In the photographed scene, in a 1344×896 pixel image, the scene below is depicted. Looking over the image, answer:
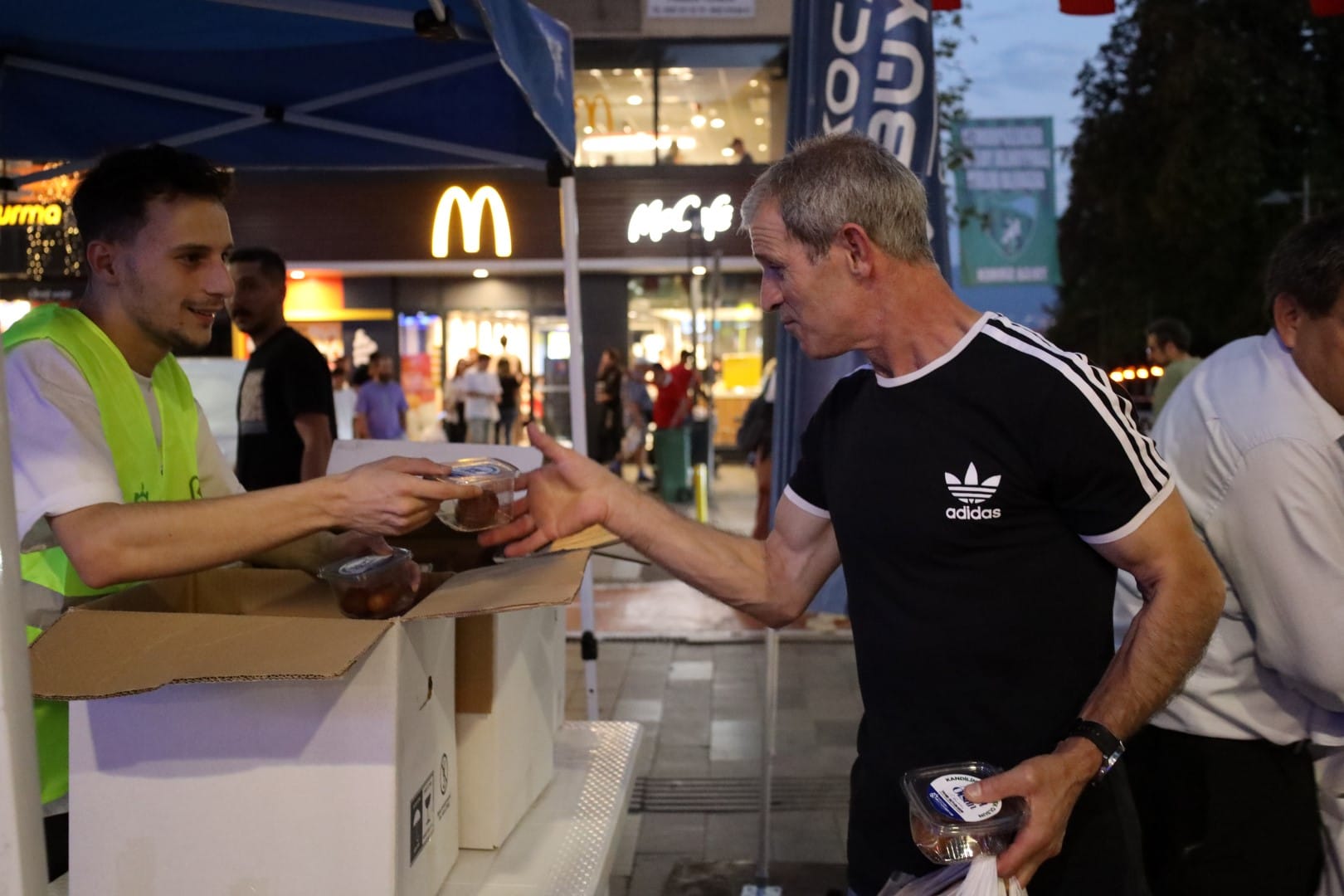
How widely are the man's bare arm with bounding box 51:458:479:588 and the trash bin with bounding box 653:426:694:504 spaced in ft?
41.3

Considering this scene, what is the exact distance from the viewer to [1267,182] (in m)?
26.0

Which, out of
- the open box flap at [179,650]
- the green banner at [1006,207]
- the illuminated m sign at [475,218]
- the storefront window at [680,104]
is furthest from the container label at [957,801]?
the storefront window at [680,104]

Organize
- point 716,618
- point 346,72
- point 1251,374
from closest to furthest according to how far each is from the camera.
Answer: point 1251,374 → point 346,72 → point 716,618

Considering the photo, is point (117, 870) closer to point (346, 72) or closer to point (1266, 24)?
point (346, 72)

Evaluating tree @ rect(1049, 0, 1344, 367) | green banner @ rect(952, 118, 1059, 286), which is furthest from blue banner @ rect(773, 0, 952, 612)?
tree @ rect(1049, 0, 1344, 367)

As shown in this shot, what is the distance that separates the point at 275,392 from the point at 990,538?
3531 millimetres

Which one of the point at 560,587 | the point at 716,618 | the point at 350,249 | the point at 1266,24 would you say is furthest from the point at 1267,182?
the point at 560,587

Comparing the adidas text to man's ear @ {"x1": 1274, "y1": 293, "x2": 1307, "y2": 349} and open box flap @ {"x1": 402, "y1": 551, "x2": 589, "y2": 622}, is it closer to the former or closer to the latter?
open box flap @ {"x1": 402, "y1": 551, "x2": 589, "y2": 622}

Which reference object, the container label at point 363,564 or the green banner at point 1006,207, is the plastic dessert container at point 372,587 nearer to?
the container label at point 363,564

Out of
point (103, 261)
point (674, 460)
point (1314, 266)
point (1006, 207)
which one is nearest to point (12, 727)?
point (103, 261)

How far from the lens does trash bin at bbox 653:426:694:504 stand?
14352 mm

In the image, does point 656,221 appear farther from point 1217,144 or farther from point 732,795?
point 1217,144

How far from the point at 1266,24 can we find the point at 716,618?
2465cm

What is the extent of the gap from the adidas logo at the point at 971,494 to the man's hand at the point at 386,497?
758 millimetres
